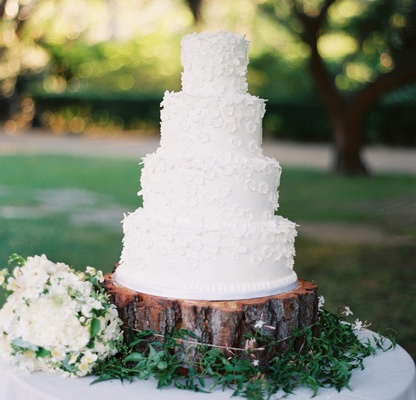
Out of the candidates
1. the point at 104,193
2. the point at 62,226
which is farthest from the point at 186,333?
the point at 104,193

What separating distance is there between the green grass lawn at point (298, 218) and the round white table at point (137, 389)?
9.83 ft

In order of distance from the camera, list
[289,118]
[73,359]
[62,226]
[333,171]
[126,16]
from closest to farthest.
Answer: [73,359] → [62,226] → [333,171] → [289,118] → [126,16]

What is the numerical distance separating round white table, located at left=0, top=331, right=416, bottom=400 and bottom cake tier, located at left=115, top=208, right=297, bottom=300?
479mm

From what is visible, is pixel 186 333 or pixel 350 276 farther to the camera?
pixel 350 276

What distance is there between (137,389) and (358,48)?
17.6 m

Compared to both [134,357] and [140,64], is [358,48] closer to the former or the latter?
[140,64]

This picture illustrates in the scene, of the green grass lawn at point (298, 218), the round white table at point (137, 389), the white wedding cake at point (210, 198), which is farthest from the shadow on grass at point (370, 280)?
the white wedding cake at point (210, 198)

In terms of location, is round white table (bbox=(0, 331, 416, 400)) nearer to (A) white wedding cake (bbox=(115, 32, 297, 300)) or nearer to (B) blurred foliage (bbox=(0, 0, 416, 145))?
(A) white wedding cake (bbox=(115, 32, 297, 300))

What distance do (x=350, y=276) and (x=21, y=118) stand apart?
2045 centimetres

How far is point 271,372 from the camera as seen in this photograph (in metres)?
A: 3.36

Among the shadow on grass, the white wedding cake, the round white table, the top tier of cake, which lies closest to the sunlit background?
the shadow on grass

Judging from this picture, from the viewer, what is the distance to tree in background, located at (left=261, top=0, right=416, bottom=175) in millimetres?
15562

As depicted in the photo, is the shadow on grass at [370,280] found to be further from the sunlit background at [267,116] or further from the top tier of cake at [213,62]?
the top tier of cake at [213,62]

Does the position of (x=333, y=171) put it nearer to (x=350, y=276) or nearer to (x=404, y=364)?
(x=350, y=276)
